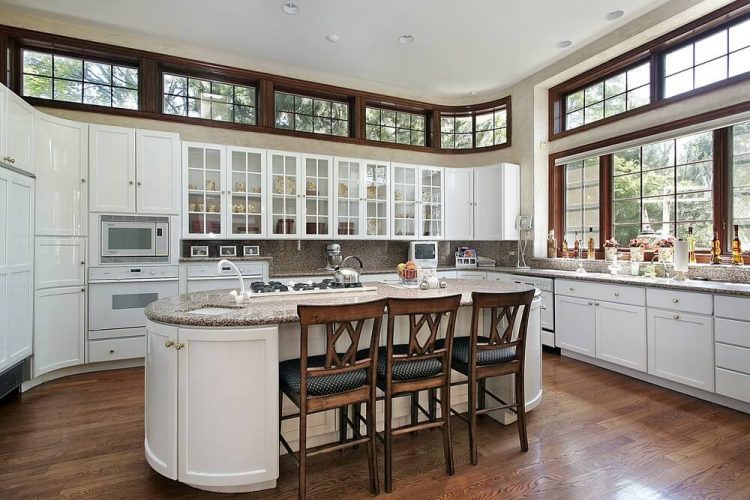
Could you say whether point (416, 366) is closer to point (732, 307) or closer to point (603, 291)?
point (732, 307)

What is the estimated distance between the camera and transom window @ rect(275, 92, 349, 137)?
5.13 metres

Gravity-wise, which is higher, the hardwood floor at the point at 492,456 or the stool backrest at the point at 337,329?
the stool backrest at the point at 337,329

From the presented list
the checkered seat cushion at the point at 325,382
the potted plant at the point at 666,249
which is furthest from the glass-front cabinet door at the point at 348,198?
the potted plant at the point at 666,249

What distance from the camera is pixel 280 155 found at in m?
4.78

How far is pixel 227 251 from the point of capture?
4598mm

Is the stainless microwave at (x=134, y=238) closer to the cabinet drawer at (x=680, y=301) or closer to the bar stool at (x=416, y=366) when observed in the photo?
the bar stool at (x=416, y=366)

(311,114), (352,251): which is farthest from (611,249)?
(311,114)

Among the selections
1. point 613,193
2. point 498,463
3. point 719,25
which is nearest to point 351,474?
point 498,463

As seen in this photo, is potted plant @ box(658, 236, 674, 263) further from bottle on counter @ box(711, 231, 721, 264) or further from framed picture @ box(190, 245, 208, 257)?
framed picture @ box(190, 245, 208, 257)

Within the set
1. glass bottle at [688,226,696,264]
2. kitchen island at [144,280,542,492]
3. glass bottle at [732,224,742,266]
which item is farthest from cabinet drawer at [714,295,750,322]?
kitchen island at [144,280,542,492]

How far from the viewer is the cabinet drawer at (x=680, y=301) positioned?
306 cm

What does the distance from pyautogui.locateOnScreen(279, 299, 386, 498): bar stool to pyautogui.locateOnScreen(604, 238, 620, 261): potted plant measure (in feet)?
11.3

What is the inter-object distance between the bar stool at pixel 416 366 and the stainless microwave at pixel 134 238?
9.64ft

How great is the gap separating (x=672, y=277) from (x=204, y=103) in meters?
5.25
